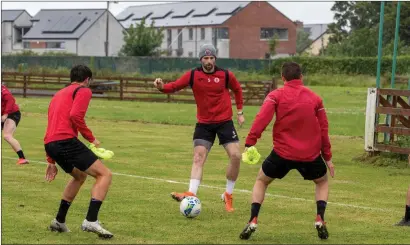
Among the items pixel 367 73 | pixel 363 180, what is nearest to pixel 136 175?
pixel 363 180

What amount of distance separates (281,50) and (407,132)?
9279 cm

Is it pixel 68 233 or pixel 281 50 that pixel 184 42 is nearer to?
pixel 281 50

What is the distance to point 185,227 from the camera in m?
11.0

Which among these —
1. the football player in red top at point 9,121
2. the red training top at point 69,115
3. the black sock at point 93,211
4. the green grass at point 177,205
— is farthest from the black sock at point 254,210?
the football player in red top at point 9,121

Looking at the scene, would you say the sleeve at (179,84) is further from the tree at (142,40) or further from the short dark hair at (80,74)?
Result: the tree at (142,40)

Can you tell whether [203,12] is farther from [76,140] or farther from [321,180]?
[76,140]

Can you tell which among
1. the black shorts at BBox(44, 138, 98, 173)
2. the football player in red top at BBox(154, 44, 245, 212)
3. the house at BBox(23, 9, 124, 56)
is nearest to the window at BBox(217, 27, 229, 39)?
the house at BBox(23, 9, 124, 56)

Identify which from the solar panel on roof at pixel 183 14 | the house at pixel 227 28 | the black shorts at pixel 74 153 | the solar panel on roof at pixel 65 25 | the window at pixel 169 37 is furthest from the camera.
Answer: the window at pixel 169 37

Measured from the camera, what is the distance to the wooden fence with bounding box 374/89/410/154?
736 inches

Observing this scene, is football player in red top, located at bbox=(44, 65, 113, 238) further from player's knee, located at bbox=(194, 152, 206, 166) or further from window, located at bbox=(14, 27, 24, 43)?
window, located at bbox=(14, 27, 24, 43)

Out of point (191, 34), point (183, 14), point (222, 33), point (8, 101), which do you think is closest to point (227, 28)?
point (222, 33)

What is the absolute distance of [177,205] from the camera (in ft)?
42.0

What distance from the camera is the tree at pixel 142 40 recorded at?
83.4 metres

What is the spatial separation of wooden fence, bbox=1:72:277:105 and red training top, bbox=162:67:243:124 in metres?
32.6
